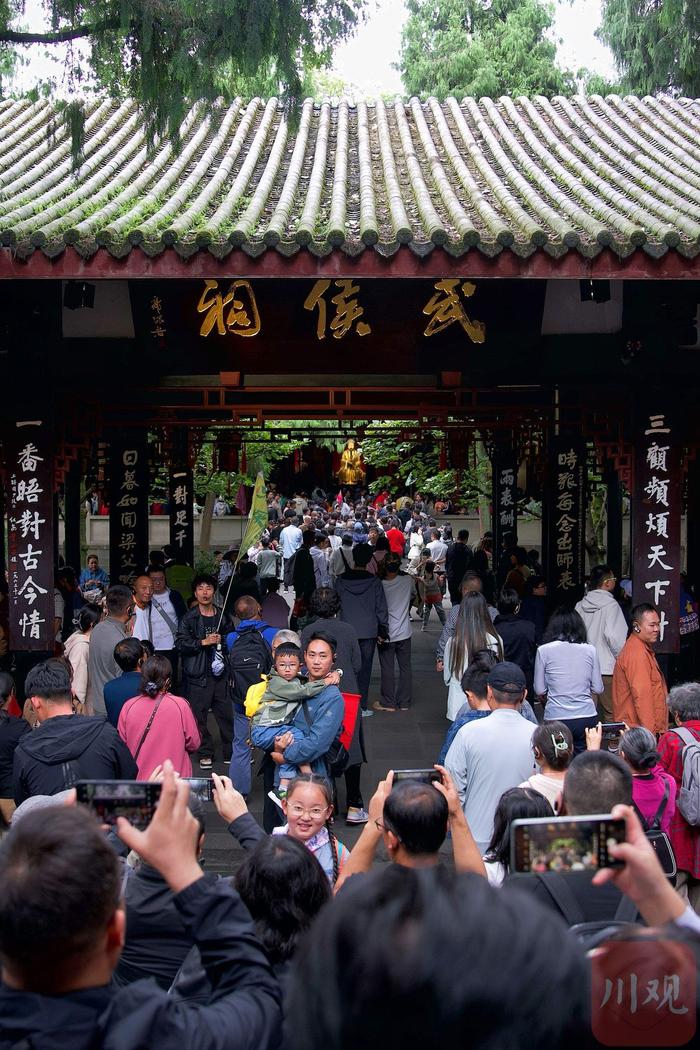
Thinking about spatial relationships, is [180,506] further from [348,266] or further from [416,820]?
[416,820]

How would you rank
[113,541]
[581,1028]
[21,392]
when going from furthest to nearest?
[113,541]
[21,392]
[581,1028]

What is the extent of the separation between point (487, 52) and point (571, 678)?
23.4m

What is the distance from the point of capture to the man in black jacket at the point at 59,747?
16.8 ft

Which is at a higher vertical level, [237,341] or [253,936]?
[237,341]

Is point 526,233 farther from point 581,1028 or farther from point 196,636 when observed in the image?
point 581,1028

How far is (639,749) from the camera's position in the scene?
4570 millimetres

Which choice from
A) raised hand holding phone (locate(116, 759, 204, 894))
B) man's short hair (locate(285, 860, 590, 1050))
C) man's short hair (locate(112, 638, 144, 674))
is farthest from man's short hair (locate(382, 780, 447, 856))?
man's short hair (locate(112, 638, 144, 674))

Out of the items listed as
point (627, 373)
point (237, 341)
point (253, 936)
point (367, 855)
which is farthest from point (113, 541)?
point (253, 936)

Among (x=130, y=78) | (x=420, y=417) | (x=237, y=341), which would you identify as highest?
(x=130, y=78)

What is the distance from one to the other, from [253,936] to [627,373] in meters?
7.45

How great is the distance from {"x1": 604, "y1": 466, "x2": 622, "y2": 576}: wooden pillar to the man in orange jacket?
707 centimetres

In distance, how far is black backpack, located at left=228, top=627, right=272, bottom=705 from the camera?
24.6 ft

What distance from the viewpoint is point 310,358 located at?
966 centimetres

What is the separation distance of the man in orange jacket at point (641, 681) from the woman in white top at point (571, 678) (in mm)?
176
